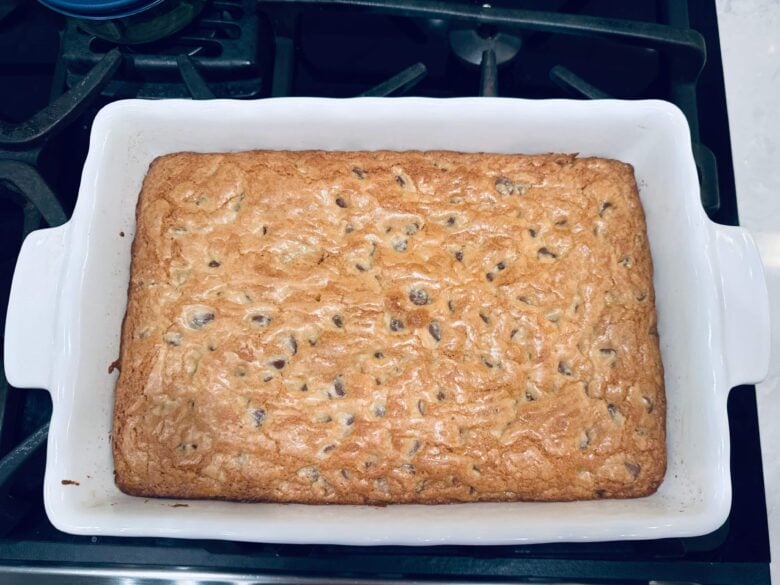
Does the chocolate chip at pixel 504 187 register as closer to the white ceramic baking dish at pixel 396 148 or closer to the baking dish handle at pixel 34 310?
the white ceramic baking dish at pixel 396 148

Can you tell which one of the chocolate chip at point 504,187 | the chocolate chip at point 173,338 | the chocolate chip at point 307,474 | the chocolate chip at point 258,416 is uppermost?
the chocolate chip at point 504,187

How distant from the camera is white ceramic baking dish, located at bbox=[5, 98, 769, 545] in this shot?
0.98 meters

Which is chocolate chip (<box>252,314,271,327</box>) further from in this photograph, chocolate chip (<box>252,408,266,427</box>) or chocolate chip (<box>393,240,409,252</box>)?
chocolate chip (<box>393,240,409,252</box>)

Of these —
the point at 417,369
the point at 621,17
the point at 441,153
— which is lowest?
the point at 417,369

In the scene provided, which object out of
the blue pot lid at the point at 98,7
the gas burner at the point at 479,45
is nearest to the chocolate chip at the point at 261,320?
the blue pot lid at the point at 98,7

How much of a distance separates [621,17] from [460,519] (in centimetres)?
103

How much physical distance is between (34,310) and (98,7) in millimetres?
492

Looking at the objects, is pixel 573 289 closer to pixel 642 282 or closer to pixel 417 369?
pixel 642 282

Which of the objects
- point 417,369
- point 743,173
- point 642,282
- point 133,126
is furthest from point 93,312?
point 743,173

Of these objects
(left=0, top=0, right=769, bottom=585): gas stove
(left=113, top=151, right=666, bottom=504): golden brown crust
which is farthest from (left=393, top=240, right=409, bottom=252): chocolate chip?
(left=0, top=0, right=769, bottom=585): gas stove

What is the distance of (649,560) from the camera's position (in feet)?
3.71

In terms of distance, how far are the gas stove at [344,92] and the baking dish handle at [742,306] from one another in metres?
0.21

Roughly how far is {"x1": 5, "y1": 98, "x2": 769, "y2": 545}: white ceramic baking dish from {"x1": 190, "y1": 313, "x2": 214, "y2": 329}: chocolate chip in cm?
14

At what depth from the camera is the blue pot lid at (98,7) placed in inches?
42.2
